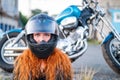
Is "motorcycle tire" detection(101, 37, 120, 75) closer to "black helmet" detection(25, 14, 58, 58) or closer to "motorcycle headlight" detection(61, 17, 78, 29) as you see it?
"motorcycle headlight" detection(61, 17, 78, 29)

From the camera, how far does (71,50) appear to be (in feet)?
18.3

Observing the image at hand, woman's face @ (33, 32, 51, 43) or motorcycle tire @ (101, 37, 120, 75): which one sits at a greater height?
woman's face @ (33, 32, 51, 43)

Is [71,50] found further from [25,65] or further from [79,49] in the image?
[25,65]

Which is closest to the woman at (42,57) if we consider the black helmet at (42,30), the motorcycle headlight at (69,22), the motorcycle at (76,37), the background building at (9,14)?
the black helmet at (42,30)

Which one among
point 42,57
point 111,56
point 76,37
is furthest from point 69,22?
point 42,57

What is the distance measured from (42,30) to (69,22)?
288 centimetres

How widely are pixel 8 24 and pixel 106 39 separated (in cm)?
2163

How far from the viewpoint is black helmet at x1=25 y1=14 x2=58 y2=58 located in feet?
9.22

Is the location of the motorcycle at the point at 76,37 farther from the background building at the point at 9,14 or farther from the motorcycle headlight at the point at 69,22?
the background building at the point at 9,14

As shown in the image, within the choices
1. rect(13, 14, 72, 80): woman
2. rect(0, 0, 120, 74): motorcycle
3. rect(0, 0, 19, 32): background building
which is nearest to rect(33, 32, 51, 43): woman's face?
rect(13, 14, 72, 80): woman

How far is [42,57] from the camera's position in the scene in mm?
2877

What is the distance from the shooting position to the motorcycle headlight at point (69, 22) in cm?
569

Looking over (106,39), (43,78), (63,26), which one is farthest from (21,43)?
(43,78)

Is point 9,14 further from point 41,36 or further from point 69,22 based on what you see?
point 41,36
